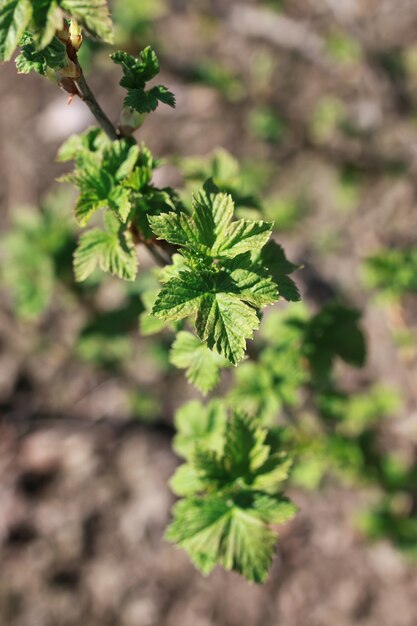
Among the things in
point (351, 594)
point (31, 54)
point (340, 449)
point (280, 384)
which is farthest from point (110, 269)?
point (351, 594)

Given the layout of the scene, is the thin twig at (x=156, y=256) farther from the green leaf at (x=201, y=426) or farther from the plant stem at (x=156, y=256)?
the green leaf at (x=201, y=426)

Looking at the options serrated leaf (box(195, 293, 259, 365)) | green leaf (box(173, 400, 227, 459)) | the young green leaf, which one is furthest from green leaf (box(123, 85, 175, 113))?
green leaf (box(173, 400, 227, 459))

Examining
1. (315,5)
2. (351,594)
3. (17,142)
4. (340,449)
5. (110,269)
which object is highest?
(315,5)

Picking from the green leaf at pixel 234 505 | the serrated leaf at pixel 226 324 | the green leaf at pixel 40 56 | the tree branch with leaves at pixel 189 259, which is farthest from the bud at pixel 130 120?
the green leaf at pixel 234 505

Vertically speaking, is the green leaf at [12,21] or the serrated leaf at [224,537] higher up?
the green leaf at [12,21]

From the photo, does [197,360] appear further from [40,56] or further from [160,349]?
[160,349]

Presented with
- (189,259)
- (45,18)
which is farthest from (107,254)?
(45,18)

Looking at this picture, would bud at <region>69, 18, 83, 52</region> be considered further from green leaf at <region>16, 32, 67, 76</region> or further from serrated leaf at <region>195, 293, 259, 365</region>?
serrated leaf at <region>195, 293, 259, 365</region>

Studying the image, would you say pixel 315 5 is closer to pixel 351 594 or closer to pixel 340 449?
pixel 340 449
